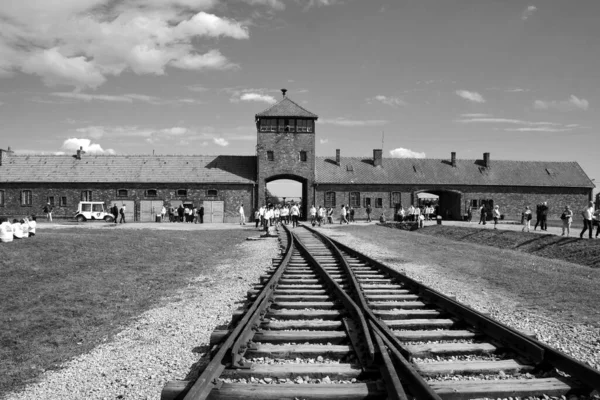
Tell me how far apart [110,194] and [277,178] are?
1482 cm

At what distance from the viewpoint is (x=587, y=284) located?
376 inches

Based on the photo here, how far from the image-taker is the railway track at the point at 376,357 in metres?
3.41

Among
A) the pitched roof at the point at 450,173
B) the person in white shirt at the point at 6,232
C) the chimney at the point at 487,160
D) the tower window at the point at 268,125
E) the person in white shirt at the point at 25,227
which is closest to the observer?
the person in white shirt at the point at 6,232

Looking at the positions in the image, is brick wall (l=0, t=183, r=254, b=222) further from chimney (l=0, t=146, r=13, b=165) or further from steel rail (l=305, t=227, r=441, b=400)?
steel rail (l=305, t=227, r=441, b=400)

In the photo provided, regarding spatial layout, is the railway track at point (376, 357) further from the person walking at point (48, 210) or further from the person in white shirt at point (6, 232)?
the person walking at point (48, 210)

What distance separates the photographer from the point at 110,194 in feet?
133

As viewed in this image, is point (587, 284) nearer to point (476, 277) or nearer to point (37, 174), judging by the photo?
point (476, 277)

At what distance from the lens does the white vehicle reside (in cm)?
3689

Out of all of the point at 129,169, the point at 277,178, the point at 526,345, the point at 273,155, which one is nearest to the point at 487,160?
the point at 277,178

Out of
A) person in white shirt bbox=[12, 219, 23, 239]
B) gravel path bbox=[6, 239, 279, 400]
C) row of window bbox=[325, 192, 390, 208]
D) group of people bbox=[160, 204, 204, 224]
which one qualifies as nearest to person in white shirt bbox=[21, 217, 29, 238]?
person in white shirt bbox=[12, 219, 23, 239]

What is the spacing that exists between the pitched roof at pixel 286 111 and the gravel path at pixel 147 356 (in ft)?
113

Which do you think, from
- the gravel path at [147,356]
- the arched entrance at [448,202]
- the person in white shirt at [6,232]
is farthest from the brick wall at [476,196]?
the gravel path at [147,356]

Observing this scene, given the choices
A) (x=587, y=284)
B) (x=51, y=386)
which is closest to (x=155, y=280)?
(x=51, y=386)

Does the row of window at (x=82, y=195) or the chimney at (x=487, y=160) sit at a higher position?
the chimney at (x=487, y=160)
